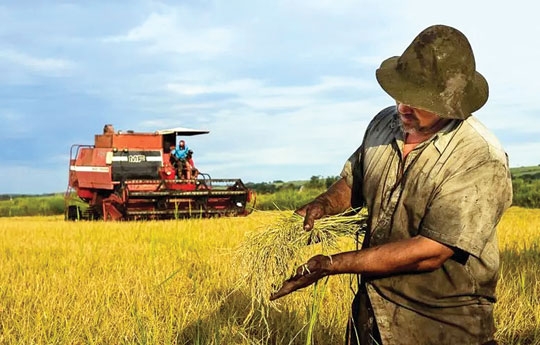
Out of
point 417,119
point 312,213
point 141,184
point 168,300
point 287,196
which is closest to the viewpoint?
point 417,119

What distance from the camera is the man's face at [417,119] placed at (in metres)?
2.67

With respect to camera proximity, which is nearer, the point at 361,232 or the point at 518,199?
the point at 361,232

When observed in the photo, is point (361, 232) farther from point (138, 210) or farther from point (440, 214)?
point (138, 210)

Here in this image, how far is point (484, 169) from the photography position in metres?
2.60

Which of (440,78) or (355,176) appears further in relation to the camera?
(355,176)

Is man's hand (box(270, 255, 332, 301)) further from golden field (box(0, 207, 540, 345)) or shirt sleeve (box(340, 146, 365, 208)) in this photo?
shirt sleeve (box(340, 146, 365, 208))

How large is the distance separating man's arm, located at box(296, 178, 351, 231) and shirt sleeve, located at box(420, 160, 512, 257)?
0.58 meters

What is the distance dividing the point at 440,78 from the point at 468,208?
51 cm

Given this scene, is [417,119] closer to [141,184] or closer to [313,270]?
[313,270]

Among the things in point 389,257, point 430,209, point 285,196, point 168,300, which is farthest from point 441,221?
point 285,196

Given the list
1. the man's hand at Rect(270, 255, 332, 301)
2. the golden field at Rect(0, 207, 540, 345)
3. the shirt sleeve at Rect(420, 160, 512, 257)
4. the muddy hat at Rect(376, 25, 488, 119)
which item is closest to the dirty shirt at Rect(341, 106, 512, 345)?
the shirt sleeve at Rect(420, 160, 512, 257)

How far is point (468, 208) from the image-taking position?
2566 mm

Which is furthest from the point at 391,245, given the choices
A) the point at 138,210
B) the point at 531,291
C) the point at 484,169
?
the point at 138,210

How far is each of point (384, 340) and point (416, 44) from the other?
1241 mm
